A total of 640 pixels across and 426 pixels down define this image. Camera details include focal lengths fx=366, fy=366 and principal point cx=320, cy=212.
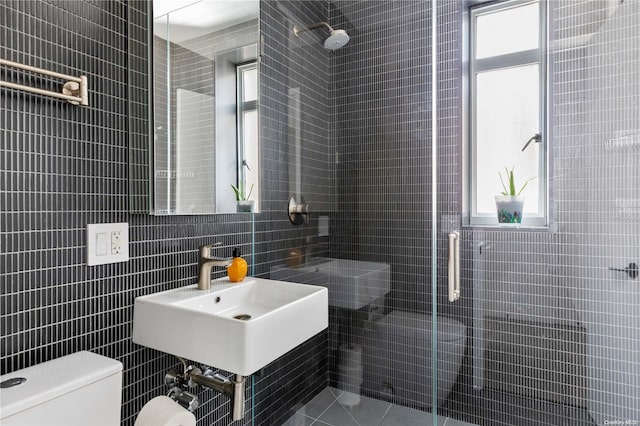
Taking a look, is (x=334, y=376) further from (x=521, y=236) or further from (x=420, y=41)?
(x=420, y=41)

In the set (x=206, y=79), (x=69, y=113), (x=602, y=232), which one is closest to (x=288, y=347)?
(x=69, y=113)

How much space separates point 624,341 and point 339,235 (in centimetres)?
132

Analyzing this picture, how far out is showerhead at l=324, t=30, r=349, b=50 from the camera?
1634mm

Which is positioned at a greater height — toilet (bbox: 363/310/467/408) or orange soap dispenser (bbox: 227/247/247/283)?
orange soap dispenser (bbox: 227/247/247/283)

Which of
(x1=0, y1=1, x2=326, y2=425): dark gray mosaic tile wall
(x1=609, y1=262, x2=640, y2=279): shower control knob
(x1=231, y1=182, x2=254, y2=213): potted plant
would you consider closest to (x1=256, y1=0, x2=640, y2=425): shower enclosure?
(x1=609, y1=262, x2=640, y2=279): shower control knob

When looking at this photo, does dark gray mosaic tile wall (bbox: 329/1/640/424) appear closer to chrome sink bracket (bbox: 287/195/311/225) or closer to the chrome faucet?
chrome sink bracket (bbox: 287/195/311/225)

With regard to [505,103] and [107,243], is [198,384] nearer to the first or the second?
[107,243]

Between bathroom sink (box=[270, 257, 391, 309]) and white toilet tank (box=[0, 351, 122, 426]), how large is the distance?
→ 0.89 metres

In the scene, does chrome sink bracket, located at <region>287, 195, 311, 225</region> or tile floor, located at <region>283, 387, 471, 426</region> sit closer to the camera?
tile floor, located at <region>283, 387, 471, 426</region>

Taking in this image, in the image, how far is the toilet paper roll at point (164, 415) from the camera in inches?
44.5

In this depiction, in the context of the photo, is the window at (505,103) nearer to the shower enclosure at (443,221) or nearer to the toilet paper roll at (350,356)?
the shower enclosure at (443,221)

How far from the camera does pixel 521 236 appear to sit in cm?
185

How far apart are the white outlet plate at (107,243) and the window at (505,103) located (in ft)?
5.03

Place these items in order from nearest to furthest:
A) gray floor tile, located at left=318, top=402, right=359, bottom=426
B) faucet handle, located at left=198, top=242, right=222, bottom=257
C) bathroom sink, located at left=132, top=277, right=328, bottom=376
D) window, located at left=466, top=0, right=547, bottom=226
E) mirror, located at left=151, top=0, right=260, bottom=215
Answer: bathroom sink, located at left=132, top=277, right=328, bottom=376, mirror, located at left=151, top=0, right=260, bottom=215, faucet handle, located at left=198, top=242, right=222, bottom=257, gray floor tile, located at left=318, top=402, right=359, bottom=426, window, located at left=466, top=0, right=547, bottom=226
